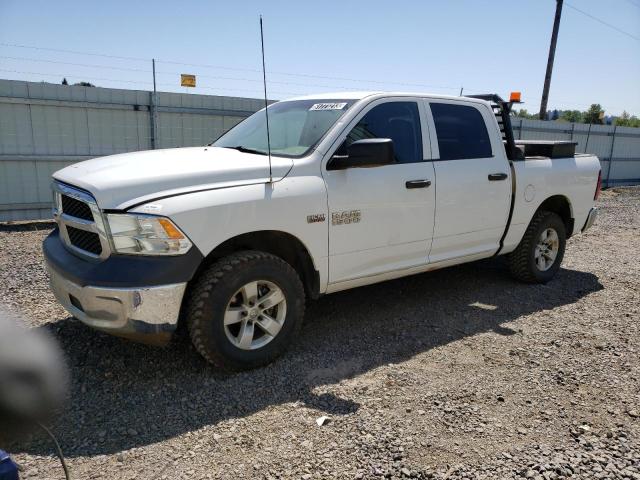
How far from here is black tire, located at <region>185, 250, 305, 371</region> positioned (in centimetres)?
333

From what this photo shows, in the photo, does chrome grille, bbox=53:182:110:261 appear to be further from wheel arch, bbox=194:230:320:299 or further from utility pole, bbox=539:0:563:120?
utility pole, bbox=539:0:563:120

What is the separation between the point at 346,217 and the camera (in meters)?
3.93

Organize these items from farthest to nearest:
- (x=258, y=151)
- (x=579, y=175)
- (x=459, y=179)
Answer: (x=579, y=175), (x=459, y=179), (x=258, y=151)

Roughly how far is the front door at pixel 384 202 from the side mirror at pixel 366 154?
10 centimetres

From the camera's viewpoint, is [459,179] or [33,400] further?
[459,179]

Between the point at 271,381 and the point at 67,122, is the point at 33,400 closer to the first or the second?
the point at 271,381

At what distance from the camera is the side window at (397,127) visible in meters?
4.21

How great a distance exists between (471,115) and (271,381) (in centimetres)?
322

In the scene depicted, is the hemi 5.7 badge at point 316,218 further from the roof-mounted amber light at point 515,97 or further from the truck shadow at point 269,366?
the roof-mounted amber light at point 515,97

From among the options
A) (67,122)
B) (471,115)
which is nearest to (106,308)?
(471,115)

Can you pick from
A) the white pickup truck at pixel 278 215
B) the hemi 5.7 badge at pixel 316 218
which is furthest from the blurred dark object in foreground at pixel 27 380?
the hemi 5.7 badge at pixel 316 218

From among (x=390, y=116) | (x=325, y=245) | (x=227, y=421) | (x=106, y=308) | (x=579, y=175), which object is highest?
(x=390, y=116)

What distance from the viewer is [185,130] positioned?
10.3m

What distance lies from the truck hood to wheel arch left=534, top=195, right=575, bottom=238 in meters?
3.57
